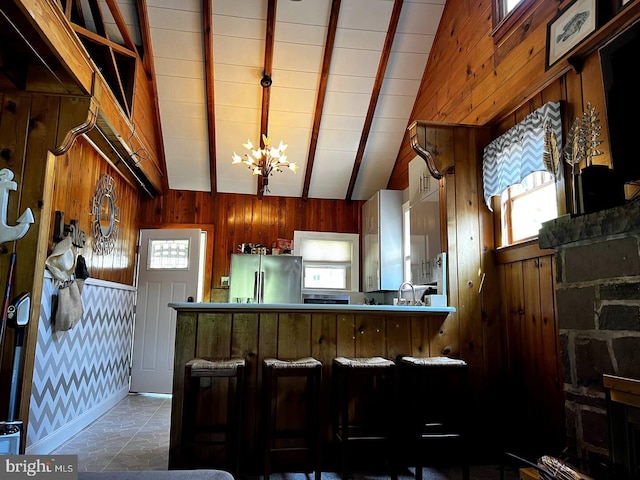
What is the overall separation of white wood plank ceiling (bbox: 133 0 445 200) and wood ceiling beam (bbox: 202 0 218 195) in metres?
0.09

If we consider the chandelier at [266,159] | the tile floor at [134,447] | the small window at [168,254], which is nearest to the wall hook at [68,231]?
the chandelier at [266,159]

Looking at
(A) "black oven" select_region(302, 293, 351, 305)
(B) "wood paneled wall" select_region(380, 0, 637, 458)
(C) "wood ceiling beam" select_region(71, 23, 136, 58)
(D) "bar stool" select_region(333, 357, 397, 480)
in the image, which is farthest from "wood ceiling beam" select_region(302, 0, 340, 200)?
(D) "bar stool" select_region(333, 357, 397, 480)

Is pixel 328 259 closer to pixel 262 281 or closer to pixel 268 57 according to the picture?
pixel 262 281

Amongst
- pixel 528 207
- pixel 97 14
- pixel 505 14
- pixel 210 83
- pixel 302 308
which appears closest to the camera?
pixel 302 308

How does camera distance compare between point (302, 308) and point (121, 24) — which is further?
point (121, 24)

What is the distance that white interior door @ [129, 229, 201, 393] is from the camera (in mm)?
5441

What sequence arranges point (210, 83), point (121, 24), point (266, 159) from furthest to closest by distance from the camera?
point (210, 83) < point (266, 159) < point (121, 24)

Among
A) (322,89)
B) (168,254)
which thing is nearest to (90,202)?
(168,254)

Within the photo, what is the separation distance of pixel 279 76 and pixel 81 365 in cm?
360

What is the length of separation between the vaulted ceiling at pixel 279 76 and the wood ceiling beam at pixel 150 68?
2cm

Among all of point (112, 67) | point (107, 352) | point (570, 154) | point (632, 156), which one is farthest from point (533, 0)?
point (107, 352)

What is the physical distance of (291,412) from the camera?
2893mm

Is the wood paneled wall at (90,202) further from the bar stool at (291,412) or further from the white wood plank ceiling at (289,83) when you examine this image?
the bar stool at (291,412)

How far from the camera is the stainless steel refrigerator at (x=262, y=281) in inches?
224
